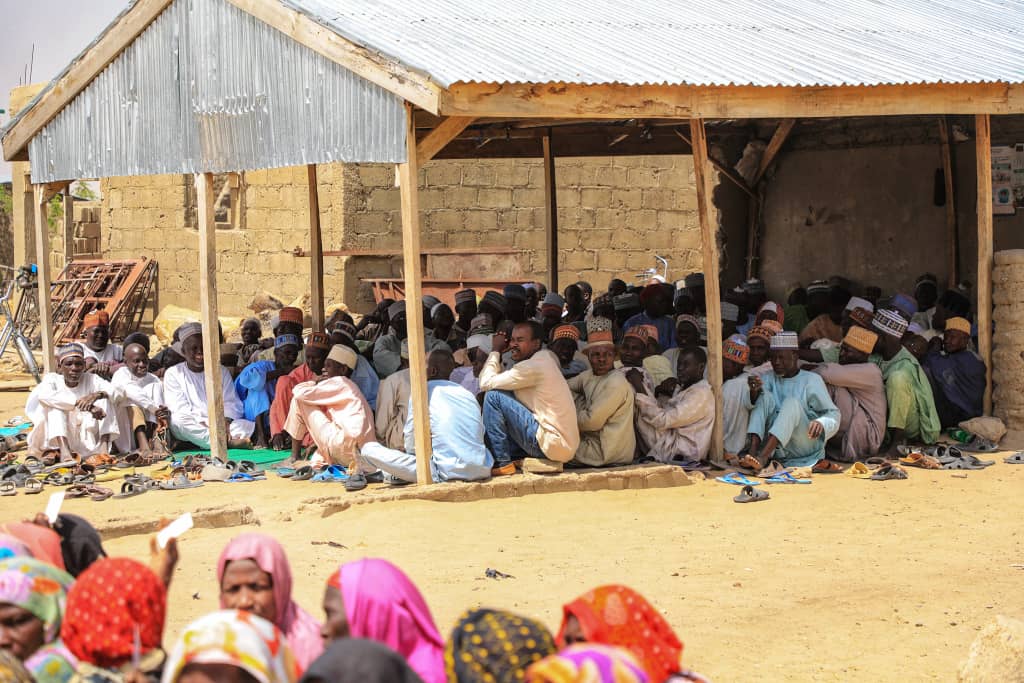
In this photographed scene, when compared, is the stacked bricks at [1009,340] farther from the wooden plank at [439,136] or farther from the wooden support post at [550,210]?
the wooden support post at [550,210]

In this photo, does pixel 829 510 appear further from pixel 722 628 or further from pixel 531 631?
pixel 531 631

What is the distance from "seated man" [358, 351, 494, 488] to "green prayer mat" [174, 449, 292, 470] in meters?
1.37

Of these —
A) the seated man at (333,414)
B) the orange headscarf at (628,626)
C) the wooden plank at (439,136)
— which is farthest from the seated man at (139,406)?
the orange headscarf at (628,626)

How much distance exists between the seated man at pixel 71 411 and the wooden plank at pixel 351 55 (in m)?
3.09

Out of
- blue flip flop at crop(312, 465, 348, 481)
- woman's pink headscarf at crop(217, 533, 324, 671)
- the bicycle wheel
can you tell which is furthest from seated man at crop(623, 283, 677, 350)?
woman's pink headscarf at crop(217, 533, 324, 671)

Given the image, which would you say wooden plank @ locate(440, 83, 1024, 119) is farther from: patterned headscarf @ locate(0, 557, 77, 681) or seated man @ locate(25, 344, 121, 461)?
patterned headscarf @ locate(0, 557, 77, 681)

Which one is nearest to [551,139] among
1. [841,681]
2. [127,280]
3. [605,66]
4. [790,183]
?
[790,183]

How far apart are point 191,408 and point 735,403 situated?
4351 mm

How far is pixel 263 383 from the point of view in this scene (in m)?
10.7

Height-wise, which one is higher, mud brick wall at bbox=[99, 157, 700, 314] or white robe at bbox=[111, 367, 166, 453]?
mud brick wall at bbox=[99, 157, 700, 314]

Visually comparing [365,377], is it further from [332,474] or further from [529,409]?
[529,409]

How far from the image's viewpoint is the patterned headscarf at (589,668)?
9.25 feet

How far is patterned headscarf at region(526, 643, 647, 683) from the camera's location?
2820mm

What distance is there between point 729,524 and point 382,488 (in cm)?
232
